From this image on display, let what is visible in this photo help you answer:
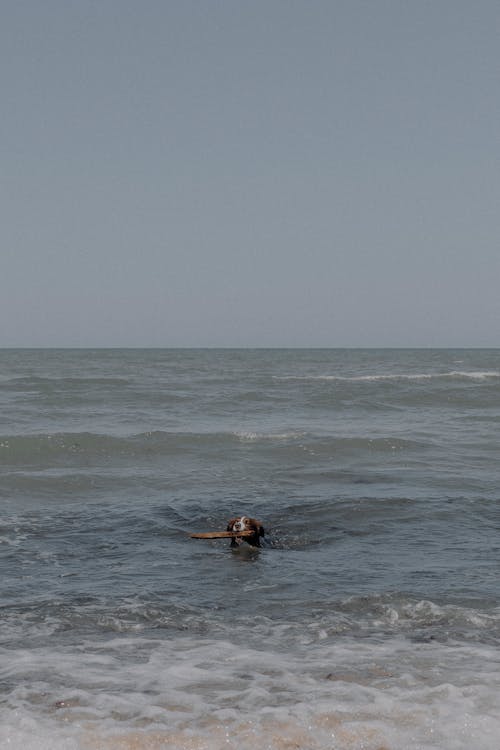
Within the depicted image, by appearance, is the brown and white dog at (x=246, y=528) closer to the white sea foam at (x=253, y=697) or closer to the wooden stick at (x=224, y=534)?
the wooden stick at (x=224, y=534)

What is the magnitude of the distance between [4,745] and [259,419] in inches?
682

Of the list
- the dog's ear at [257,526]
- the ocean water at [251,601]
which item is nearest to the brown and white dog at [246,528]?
the dog's ear at [257,526]

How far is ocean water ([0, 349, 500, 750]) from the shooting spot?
4102 millimetres

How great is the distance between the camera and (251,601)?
6.10 metres

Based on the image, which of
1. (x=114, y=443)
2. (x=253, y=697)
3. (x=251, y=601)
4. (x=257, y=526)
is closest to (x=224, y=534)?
(x=257, y=526)

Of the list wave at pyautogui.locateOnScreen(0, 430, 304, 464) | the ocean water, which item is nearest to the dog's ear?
the ocean water

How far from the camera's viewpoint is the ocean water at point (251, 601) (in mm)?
4102

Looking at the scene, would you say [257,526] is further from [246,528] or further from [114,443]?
[114,443]

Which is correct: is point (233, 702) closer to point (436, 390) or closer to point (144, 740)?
point (144, 740)

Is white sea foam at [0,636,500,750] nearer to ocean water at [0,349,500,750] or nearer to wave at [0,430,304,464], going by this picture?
ocean water at [0,349,500,750]

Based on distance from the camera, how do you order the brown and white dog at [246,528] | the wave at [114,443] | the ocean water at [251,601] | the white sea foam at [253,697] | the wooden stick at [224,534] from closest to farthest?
the white sea foam at [253,697]
the ocean water at [251,601]
the wooden stick at [224,534]
the brown and white dog at [246,528]
the wave at [114,443]

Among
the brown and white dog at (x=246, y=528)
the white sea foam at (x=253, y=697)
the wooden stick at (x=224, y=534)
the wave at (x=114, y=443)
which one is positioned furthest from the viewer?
the wave at (x=114, y=443)

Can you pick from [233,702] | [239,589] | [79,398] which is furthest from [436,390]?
[233,702]

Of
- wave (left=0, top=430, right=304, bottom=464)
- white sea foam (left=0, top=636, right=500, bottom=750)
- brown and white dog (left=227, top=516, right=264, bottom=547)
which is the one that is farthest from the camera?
wave (left=0, top=430, right=304, bottom=464)
